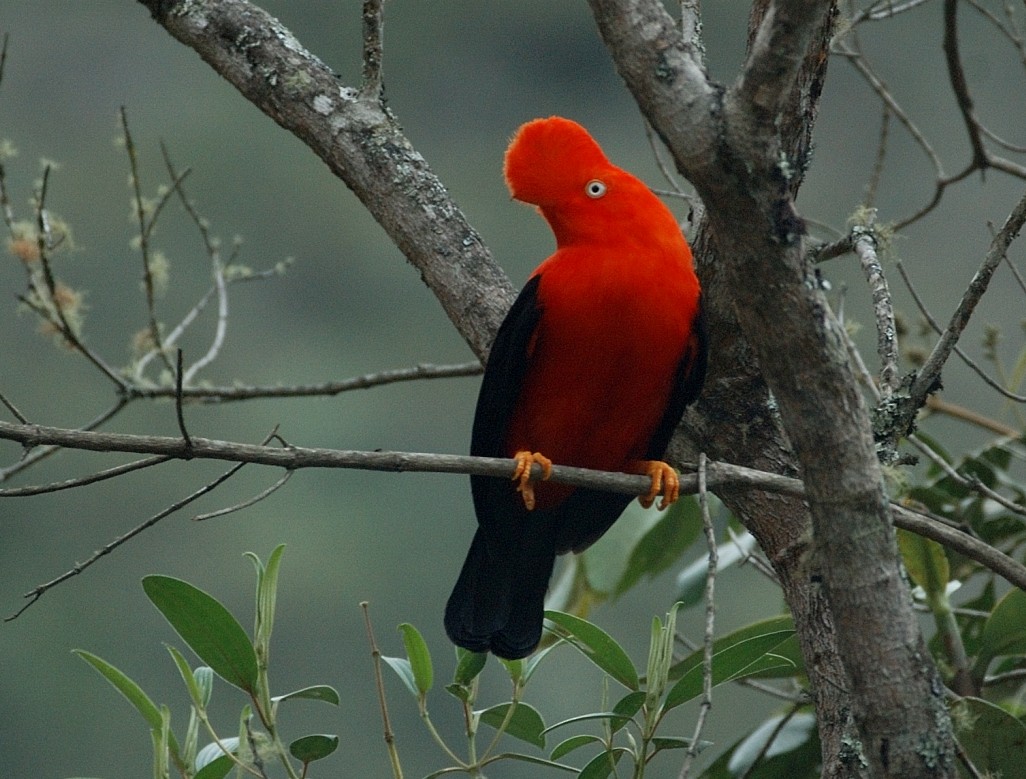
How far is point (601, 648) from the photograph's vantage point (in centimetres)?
168

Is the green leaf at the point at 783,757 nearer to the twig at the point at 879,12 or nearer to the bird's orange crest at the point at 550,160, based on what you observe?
the bird's orange crest at the point at 550,160

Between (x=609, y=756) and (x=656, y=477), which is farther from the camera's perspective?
(x=656, y=477)

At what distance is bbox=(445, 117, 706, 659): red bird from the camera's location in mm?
2074

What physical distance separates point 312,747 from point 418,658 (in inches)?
7.1

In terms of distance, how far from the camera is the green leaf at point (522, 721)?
67.1 inches

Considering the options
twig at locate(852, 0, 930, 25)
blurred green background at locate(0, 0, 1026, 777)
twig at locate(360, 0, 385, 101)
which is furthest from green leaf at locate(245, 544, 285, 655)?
blurred green background at locate(0, 0, 1026, 777)

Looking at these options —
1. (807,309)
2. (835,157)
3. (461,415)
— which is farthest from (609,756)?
(461,415)

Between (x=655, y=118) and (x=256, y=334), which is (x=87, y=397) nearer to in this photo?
(x=256, y=334)

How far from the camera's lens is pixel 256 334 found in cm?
949

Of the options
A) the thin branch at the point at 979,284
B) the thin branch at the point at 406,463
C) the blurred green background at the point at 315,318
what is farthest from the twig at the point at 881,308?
the blurred green background at the point at 315,318

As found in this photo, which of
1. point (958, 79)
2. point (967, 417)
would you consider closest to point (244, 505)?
point (958, 79)

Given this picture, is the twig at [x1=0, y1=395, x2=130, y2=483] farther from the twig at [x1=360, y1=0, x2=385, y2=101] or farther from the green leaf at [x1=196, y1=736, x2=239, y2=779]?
the twig at [x1=360, y1=0, x2=385, y2=101]

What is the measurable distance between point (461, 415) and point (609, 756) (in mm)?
7688

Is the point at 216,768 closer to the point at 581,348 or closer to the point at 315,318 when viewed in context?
the point at 581,348
